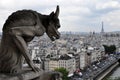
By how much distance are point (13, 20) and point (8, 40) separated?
177mm

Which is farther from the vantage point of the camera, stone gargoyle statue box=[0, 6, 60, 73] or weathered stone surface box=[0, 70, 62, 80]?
stone gargoyle statue box=[0, 6, 60, 73]

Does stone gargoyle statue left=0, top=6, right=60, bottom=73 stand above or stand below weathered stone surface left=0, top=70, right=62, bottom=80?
above

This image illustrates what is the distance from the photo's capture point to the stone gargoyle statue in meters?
3.57

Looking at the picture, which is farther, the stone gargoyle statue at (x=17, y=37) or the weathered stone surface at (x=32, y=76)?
the stone gargoyle statue at (x=17, y=37)

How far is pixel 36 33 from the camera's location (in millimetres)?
3689

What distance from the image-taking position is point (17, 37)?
3.55 metres

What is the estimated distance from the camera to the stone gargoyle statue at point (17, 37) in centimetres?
357

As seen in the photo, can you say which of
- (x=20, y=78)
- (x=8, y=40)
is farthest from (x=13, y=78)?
(x=8, y=40)

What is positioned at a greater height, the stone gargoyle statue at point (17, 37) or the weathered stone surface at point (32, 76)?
the stone gargoyle statue at point (17, 37)

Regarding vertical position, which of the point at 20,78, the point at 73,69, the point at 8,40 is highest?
the point at 8,40

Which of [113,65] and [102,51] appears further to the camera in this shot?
[102,51]

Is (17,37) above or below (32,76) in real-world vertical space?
above

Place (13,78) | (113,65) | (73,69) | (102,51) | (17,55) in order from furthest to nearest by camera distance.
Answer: (102,51), (113,65), (73,69), (17,55), (13,78)

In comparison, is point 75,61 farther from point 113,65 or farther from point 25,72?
point 25,72
